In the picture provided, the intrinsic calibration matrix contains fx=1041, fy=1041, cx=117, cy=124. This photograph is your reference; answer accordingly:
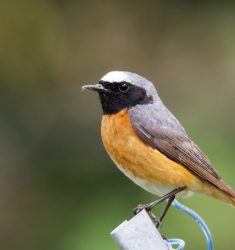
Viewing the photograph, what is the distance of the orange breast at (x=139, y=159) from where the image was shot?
5.61 m

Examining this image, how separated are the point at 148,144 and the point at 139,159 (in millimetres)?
125

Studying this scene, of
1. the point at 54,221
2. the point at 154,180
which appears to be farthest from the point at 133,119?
the point at 54,221

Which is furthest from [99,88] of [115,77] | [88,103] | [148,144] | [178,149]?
[88,103]

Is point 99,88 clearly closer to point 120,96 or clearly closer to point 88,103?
point 120,96

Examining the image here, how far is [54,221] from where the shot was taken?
809 centimetres

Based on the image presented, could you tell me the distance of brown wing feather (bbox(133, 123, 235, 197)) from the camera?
18.8 feet

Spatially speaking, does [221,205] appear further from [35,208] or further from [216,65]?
[216,65]

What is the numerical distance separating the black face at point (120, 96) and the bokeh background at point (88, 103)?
1.60 meters

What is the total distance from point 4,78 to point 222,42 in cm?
217

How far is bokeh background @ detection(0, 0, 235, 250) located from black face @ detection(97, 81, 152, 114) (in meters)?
1.60

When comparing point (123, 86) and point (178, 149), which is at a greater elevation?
point (123, 86)

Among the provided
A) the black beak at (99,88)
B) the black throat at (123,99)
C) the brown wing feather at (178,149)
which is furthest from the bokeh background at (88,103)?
the black beak at (99,88)

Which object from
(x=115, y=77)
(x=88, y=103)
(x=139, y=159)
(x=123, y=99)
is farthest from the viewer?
(x=88, y=103)

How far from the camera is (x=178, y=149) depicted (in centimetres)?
578
